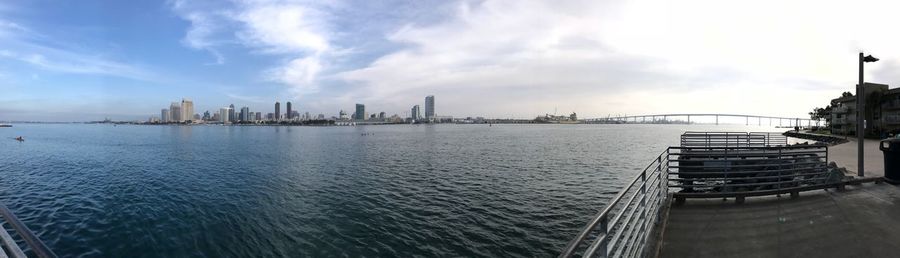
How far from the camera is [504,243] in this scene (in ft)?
34.0

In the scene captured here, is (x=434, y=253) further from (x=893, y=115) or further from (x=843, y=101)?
(x=843, y=101)

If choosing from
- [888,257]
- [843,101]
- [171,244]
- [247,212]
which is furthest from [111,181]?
[843,101]

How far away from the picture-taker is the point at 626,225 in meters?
3.49

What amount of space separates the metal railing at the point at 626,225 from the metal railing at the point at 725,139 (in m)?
15.1

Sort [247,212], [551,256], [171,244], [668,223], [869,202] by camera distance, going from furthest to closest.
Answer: [247,212], [171,244], [551,256], [869,202], [668,223]

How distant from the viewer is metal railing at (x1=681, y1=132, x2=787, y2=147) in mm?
20109

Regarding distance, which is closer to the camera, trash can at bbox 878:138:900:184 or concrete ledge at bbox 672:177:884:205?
concrete ledge at bbox 672:177:884:205

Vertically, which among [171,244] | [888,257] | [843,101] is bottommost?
[171,244]

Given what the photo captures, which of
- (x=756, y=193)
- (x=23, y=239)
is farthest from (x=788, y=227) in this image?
(x=23, y=239)

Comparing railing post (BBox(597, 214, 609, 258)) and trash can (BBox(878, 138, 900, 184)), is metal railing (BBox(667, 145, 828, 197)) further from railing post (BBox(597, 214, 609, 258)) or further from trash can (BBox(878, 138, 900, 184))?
railing post (BBox(597, 214, 609, 258))

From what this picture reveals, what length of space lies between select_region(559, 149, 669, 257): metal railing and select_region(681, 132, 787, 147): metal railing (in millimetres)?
15096

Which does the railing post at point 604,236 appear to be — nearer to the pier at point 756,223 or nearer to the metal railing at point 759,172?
the pier at point 756,223

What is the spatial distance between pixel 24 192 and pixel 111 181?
12.3 ft

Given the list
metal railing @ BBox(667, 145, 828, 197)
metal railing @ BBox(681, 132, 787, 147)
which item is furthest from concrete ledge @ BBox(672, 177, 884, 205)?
metal railing @ BBox(681, 132, 787, 147)
